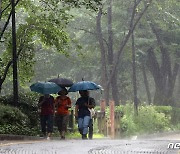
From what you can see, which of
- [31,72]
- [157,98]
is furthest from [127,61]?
[31,72]

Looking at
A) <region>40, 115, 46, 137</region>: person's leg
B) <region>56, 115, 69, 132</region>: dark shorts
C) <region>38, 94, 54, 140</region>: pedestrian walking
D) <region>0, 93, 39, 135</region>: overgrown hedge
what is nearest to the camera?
<region>0, 93, 39, 135</region>: overgrown hedge

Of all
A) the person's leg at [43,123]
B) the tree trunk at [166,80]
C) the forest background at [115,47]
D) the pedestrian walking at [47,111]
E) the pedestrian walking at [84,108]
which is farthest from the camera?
the tree trunk at [166,80]

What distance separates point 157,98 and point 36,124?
88.8 feet

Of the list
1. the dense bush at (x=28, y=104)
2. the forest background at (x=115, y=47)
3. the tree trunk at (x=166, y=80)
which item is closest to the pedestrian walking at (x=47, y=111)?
the dense bush at (x=28, y=104)

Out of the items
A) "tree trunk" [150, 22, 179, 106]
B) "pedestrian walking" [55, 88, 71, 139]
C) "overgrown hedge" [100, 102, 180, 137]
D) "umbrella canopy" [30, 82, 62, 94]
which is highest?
"tree trunk" [150, 22, 179, 106]

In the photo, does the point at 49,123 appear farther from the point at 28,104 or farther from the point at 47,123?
the point at 28,104

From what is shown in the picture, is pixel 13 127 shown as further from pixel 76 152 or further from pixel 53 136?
pixel 76 152

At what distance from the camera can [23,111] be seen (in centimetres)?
2003

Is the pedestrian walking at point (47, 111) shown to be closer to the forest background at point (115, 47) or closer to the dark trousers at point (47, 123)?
the dark trousers at point (47, 123)

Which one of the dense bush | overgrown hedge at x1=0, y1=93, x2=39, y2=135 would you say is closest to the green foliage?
the dense bush

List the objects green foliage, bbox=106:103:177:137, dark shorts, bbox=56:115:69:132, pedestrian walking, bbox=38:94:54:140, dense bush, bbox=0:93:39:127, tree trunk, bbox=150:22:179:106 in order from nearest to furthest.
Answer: pedestrian walking, bbox=38:94:54:140
dark shorts, bbox=56:115:69:132
dense bush, bbox=0:93:39:127
green foliage, bbox=106:103:177:137
tree trunk, bbox=150:22:179:106

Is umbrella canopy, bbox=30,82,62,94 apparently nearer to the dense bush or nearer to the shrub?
the shrub

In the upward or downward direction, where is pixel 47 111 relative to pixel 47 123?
upward

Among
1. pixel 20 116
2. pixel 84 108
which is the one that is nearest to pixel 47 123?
pixel 20 116
